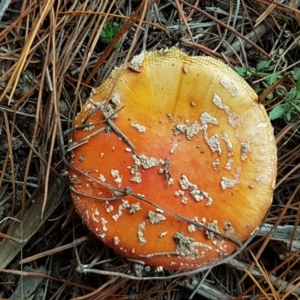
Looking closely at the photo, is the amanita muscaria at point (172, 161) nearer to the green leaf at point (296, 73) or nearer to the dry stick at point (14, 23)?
the green leaf at point (296, 73)

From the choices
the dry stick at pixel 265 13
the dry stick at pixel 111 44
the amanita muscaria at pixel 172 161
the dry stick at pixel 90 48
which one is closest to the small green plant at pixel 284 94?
the dry stick at pixel 265 13

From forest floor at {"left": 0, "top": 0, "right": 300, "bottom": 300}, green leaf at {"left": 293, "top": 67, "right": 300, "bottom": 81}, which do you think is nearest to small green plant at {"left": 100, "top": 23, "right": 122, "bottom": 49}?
forest floor at {"left": 0, "top": 0, "right": 300, "bottom": 300}

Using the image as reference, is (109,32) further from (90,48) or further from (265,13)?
(265,13)

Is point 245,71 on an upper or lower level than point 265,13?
lower

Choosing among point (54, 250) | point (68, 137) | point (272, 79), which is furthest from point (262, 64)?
point (54, 250)

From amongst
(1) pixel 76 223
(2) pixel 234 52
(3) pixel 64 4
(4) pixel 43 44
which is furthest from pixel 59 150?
(2) pixel 234 52

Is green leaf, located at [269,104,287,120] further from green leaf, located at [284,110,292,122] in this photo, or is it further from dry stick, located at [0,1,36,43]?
dry stick, located at [0,1,36,43]

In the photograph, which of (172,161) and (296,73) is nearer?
(172,161)
